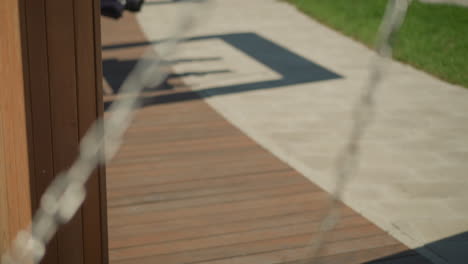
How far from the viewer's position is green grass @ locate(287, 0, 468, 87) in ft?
31.4

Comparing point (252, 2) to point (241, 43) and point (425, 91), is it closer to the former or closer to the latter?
point (241, 43)

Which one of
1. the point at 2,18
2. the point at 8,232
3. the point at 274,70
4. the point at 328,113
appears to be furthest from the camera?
the point at 274,70

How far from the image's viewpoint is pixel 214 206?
502 centimetres

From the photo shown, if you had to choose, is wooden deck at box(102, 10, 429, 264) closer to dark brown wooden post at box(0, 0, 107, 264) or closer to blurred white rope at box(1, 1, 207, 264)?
blurred white rope at box(1, 1, 207, 264)

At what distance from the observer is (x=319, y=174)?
18.8 feet

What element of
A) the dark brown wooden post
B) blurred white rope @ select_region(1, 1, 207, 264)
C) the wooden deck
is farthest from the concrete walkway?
blurred white rope @ select_region(1, 1, 207, 264)

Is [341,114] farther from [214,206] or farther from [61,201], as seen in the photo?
[61,201]

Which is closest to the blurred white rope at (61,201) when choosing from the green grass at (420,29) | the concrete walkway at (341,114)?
the concrete walkway at (341,114)

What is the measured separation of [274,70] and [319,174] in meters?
3.74

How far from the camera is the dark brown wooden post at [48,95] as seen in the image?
9.23 ft

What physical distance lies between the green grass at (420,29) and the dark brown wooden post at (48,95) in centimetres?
686

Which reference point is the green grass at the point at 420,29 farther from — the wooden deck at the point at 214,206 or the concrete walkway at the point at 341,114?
the wooden deck at the point at 214,206

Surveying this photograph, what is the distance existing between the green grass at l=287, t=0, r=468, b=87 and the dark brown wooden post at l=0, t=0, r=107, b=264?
22.5 ft

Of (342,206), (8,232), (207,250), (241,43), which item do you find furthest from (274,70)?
(8,232)
